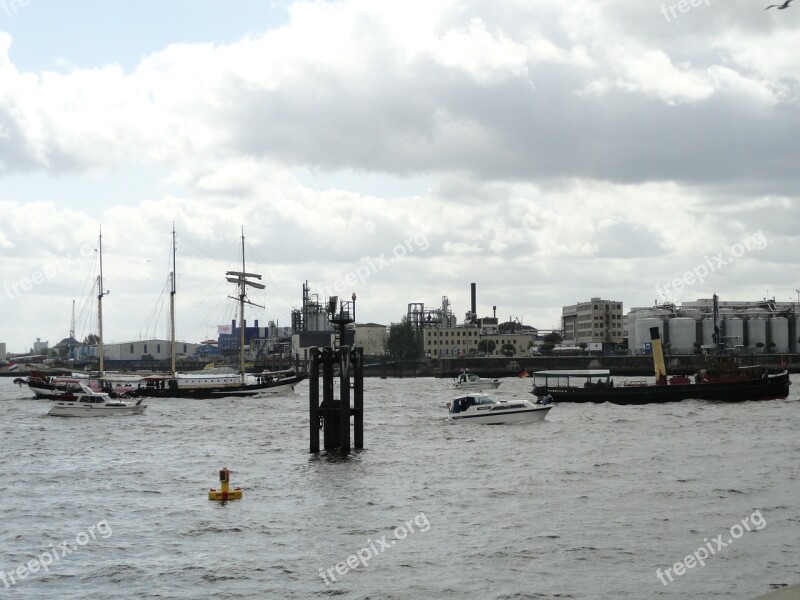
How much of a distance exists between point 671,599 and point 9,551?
1909 centimetres

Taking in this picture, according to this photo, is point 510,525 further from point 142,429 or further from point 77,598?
point 142,429

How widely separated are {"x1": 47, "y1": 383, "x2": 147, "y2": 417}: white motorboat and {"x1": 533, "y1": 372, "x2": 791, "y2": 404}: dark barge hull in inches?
1522

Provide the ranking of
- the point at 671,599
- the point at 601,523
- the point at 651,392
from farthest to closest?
1. the point at 651,392
2. the point at 601,523
3. the point at 671,599

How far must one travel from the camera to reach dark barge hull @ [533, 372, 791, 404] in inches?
3866

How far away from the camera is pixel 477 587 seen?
26281mm

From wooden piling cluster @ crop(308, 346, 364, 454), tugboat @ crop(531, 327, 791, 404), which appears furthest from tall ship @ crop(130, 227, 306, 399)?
wooden piling cluster @ crop(308, 346, 364, 454)

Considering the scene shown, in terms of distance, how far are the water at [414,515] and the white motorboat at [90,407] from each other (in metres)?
24.6

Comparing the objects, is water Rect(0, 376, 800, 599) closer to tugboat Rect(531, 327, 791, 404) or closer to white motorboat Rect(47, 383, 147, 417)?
white motorboat Rect(47, 383, 147, 417)

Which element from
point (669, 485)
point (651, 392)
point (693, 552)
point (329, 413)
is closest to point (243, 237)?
point (651, 392)

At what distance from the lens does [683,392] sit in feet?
327

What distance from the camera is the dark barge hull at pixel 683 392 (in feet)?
322

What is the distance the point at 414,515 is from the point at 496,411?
3677cm

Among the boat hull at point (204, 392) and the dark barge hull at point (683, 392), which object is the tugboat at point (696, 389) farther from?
the boat hull at point (204, 392)

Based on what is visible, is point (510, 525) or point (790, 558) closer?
point (790, 558)
